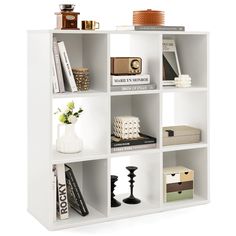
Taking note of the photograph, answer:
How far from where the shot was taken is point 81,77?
3.53 m

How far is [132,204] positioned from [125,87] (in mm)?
→ 790

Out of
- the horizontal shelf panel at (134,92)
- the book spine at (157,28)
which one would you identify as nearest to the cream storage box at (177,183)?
the horizontal shelf panel at (134,92)

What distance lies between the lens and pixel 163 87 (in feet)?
12.6

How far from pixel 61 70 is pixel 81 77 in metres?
0.14

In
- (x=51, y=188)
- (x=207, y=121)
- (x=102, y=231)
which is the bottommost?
(x=102, y=231)

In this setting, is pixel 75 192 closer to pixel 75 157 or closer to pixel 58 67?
pixel 75 157

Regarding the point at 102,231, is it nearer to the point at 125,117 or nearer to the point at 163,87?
the point at 125,117

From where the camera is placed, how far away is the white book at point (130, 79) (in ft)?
11.7

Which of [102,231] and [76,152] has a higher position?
[76,152]

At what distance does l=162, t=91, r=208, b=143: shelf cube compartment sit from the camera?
393cm

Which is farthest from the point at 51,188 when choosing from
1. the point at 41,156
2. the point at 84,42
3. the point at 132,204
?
the point at 84,42

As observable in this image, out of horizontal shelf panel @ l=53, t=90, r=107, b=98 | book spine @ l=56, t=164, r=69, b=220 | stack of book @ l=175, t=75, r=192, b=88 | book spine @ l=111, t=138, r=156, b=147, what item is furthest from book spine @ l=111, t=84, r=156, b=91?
book spine @ l=56, t=164, r=69, b=220

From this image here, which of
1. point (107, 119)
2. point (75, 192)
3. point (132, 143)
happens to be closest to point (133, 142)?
point (132, 143)

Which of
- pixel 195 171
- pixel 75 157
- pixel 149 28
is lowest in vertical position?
pixel 195 171
